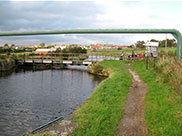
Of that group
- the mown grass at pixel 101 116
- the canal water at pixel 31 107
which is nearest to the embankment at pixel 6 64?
the canal water at pixel 31 107

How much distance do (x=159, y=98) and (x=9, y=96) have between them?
9.03 metres

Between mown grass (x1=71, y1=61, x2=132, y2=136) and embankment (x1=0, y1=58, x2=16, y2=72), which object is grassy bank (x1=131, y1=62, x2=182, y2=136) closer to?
mown grass (x1=71, y1=61, x2=132, y2=136)

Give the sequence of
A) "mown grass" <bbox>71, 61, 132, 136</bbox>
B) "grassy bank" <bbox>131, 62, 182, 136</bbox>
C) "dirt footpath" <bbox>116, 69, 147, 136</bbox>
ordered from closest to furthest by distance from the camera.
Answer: "grassy bank" <bbox>131, 62, 182, 136</bbox> < "mown grass" <bbox>71, 61, 132, 136</bbox> < "dirt footpath" <bbox>116, 69, 147, 136</bbox>

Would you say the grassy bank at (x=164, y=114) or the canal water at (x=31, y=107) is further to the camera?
the canal water at (x=31, y=107)

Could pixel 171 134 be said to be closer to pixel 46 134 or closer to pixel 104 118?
pixel 104 118

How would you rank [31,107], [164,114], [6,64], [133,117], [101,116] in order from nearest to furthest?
[164,114] → [101,116] → [133,117] → [31,107] → [6,64]

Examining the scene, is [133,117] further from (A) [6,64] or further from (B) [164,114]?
(A) [6,64]

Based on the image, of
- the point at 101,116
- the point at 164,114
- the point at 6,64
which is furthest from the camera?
the point at 6,64

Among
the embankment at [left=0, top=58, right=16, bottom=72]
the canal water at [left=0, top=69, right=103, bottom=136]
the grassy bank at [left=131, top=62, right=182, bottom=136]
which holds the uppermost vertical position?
the embankment at [left=0, top=58, right=16, bottom=72]

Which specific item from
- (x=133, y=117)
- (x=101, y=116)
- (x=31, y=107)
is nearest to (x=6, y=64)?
(x=31, y=107)

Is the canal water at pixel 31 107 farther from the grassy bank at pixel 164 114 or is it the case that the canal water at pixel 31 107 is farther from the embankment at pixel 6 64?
the embankment at pixel 6 64

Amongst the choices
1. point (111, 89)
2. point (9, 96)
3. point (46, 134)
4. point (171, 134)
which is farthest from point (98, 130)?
point (9, 96)

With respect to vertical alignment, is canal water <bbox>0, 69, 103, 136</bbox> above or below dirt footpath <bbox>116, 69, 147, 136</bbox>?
below

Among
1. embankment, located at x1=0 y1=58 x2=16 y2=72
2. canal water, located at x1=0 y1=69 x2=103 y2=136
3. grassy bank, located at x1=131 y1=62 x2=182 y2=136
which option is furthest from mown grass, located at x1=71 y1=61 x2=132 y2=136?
embankment, located at x1=0 y1=58 x2=16 y2=72
